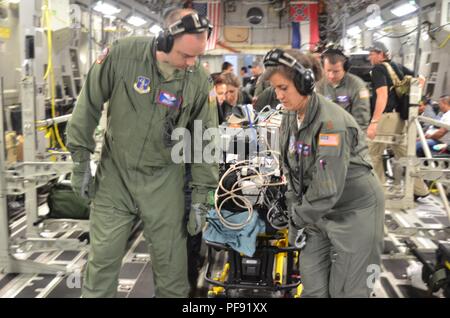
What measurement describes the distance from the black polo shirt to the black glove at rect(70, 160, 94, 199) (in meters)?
3.30

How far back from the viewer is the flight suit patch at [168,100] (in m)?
2.16

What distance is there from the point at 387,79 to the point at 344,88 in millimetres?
945

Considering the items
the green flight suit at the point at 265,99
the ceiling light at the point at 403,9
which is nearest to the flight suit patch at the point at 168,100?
the green flight suit at the point at 265,99

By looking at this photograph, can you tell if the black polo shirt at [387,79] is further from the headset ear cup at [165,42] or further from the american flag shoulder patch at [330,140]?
the headset ear cup at [165,42]

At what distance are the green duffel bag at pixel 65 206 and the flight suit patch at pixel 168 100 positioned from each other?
2.15m

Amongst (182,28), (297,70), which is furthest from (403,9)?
(182,28)

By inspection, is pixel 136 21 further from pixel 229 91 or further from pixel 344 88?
pixel 344 88

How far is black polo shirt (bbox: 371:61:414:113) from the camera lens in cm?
450

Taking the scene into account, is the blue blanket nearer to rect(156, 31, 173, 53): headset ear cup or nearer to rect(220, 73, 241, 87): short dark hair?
rect(156, 31, 173, 53): headset ear cup

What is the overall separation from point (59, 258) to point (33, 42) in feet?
6.05

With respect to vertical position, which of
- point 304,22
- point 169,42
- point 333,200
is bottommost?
point 333,200

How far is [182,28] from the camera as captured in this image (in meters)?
1.98

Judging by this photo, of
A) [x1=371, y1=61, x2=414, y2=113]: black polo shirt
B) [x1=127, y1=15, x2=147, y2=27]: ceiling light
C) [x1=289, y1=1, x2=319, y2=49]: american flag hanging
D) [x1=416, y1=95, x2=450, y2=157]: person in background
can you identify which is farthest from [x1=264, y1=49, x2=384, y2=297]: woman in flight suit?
[x1=289, y1=1, x2=319, y2=49]: american flag hanging
